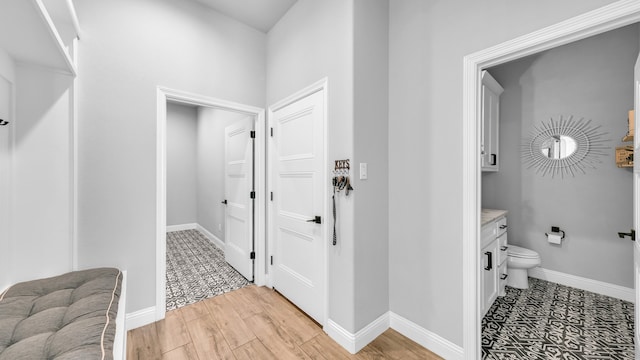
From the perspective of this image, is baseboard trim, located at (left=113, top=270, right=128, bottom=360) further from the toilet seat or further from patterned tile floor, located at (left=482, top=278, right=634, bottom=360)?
the toilet seat

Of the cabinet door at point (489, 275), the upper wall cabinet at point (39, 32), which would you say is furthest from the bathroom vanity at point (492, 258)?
the upper wall cabinet at point (39, 32)

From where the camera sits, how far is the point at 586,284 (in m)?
2.67

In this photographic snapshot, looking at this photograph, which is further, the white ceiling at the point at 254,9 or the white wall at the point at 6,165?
the white ceiling at the point at 254,9

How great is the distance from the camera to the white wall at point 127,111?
1867 mm

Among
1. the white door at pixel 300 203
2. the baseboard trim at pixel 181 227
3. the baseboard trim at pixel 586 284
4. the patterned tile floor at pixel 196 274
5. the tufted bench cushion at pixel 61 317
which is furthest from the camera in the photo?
the baseboard trim at pixel 181 227

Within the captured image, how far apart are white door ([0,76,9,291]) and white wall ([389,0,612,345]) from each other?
2522mm

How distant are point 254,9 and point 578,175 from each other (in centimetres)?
382

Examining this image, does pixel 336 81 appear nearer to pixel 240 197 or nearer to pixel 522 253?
pixel 240 197

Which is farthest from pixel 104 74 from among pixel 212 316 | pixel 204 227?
pixel 204 227

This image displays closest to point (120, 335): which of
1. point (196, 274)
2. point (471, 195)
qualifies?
point (196, 274)

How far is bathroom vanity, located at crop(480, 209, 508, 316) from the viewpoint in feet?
6.97

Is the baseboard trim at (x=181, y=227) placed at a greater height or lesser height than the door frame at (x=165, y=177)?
lesser

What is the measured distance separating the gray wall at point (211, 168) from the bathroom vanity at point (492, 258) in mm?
3297

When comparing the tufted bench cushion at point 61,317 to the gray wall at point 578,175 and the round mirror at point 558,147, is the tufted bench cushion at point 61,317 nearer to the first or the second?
the gray wall at point 578,175
